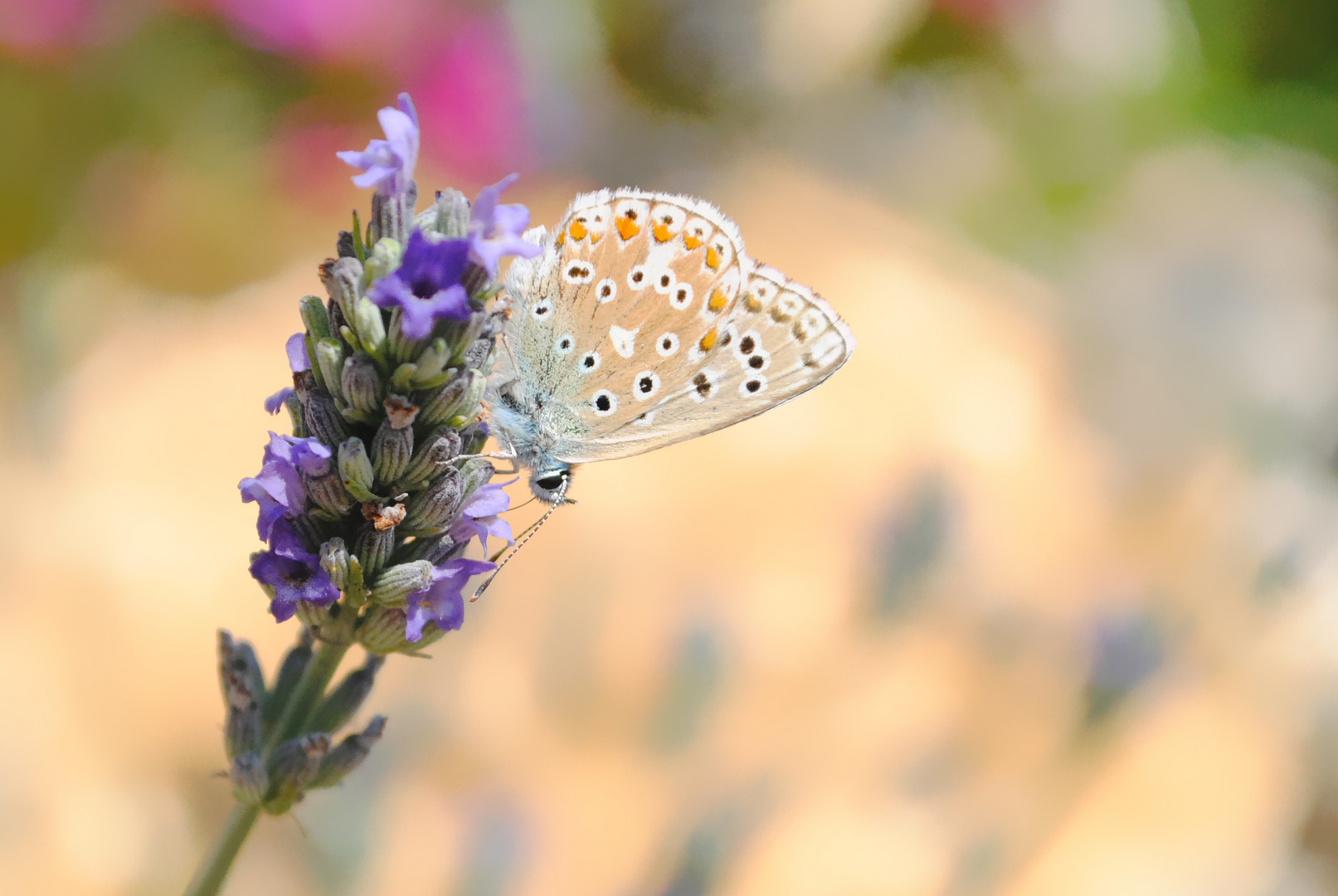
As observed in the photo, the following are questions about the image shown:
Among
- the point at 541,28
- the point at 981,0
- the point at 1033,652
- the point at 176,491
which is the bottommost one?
the point at 176,491

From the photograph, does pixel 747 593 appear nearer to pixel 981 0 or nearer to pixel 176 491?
pixel 176 491

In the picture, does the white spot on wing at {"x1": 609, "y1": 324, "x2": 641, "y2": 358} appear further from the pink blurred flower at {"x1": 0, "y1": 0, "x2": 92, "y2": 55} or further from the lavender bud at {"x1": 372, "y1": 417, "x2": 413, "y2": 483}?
the pink blurred flower at {"x1": 0, "y1": 0, "x2": 92, "y2": 55}

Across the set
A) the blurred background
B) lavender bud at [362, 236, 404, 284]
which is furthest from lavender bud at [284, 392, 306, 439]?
the blurred background

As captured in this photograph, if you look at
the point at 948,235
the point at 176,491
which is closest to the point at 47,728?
the point at 176,491

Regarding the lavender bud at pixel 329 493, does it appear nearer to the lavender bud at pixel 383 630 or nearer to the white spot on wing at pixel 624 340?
the lavender bud at pixel 383 630

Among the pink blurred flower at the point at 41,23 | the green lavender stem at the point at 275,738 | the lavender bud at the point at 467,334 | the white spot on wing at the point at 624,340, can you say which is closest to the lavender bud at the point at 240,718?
the green lavender stem at the point at 275,738

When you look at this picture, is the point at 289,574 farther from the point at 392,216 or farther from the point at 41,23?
the point at 41,23

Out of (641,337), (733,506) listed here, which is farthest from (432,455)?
(733,506)

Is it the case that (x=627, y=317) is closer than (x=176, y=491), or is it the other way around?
(x=627, y=317)
